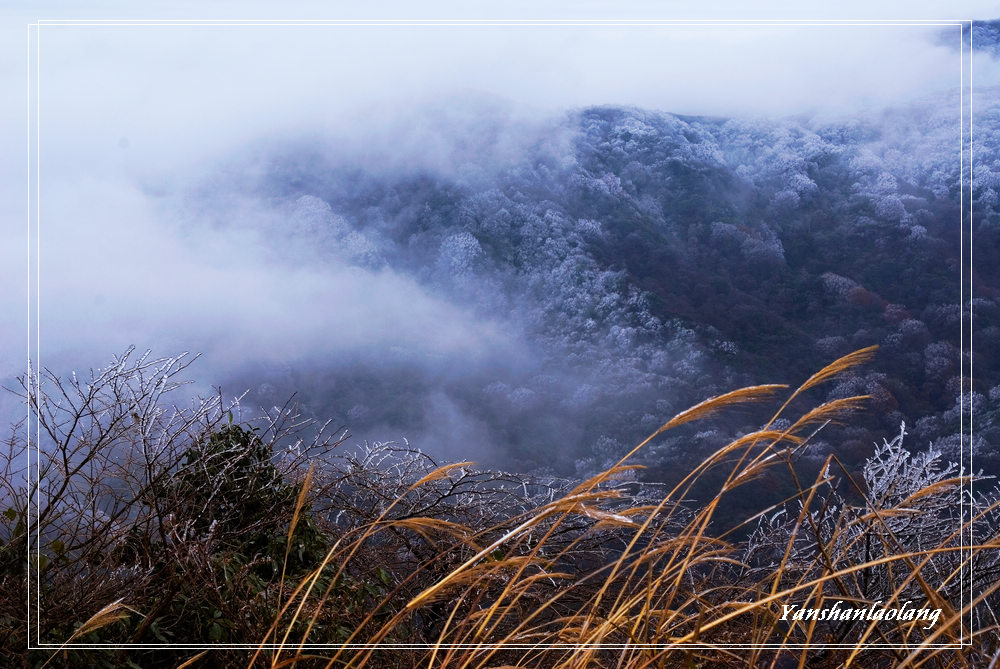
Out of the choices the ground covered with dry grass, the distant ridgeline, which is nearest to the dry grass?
the ground covered with dry grass

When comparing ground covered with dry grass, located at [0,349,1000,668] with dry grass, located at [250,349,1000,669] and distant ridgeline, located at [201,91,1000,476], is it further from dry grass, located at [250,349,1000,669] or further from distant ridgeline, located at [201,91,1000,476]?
distant ridgeline, located at [201,91,1000,476]

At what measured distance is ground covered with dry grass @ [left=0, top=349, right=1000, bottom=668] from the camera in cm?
187

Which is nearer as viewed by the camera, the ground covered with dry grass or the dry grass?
the dry grass

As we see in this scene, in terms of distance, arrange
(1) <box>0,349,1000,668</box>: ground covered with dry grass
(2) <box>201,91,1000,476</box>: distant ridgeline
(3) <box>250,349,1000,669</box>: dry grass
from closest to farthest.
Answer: (3) <box>250,349,1000,669</box>: dry grass, (1) <box>0,349,1000,668</box>: ground covered with dry grass, (2) <box>201,91,1000,476</box>: distant ridgeline

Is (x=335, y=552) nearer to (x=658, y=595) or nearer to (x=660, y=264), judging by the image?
(x=658, y=595)

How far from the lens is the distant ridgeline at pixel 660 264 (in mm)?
2885

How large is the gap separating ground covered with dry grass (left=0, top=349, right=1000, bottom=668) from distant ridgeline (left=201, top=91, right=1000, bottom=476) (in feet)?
0.48

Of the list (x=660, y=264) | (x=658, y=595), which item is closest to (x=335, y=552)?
(x=658, y=595)

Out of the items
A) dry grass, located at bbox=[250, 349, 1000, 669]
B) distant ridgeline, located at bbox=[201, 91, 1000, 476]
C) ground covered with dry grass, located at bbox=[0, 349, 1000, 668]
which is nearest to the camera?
dry grass, located at bbox=[250, 349, 1000, 669]

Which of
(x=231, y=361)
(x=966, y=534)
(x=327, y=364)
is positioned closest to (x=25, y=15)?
(x=231, y=361)

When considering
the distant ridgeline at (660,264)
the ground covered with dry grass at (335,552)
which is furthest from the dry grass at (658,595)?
the distant ridgeline at (660,264)

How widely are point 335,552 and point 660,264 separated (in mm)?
1527

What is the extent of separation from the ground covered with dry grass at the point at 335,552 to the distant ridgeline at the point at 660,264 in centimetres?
15

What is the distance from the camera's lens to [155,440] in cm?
240
